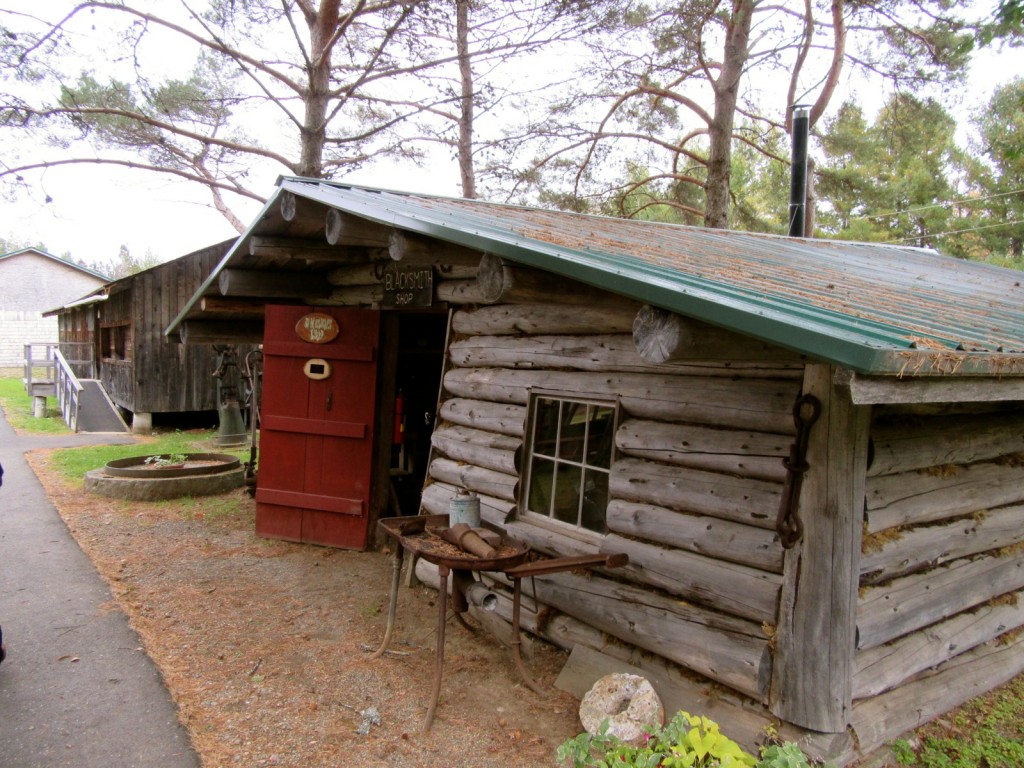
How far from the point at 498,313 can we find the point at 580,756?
3370mm

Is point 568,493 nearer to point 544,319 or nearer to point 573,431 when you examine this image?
point 573,431

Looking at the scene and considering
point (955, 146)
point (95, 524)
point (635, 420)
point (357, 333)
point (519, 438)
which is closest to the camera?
point (635, 420)

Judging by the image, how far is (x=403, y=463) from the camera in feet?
26.4

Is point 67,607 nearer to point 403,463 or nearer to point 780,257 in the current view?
point 403,463

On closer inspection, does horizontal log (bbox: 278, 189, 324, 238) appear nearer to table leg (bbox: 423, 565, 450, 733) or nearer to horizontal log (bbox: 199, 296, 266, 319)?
horizontal log (bbox: 199, 296, 266, 319)

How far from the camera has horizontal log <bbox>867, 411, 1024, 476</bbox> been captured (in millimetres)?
3615

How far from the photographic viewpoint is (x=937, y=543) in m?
4.01

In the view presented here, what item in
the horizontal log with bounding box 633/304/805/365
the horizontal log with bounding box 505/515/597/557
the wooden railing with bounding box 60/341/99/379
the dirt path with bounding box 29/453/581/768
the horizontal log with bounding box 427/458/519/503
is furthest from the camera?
the wooden railing with bounding box 60/341/99/379

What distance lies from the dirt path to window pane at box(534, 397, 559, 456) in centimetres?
134

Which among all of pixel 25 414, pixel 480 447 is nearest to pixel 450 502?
pixel 480 447

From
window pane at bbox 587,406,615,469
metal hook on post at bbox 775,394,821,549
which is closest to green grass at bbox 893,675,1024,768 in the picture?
metal hook on post at bbox 775,394,821,549

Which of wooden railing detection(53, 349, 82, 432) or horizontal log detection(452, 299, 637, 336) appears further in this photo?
wooden railing detection(53, 349, 82, 432)

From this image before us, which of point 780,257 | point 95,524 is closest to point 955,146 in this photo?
point 780,257

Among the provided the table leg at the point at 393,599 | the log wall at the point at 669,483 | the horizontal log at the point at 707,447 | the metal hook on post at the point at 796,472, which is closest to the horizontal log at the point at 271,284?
A: the log wall at the point at 669,483
